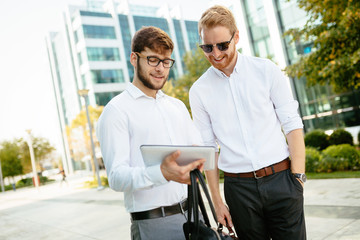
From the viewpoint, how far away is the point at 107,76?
49156 mm

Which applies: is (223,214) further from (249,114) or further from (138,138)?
(138,138)

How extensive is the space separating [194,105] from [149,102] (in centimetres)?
58

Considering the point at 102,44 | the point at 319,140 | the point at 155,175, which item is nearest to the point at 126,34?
the point at 102,44

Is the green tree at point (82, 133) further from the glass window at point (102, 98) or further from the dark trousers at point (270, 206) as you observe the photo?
the dark trousers at point (270, 206)

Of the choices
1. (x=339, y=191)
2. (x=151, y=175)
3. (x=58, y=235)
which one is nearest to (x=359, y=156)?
(x=339, y=191)

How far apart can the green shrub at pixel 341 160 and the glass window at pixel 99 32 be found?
44279mm

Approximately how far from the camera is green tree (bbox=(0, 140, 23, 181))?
46.8 m

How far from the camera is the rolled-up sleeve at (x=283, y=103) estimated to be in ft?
7.61

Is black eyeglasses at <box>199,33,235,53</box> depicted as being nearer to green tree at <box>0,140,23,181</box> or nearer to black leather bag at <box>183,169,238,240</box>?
black leather bag at <box>183,169,238,240</box>

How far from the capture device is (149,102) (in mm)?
2059

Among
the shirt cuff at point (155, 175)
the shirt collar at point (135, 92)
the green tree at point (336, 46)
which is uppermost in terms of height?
the green tree at point (336, 46)

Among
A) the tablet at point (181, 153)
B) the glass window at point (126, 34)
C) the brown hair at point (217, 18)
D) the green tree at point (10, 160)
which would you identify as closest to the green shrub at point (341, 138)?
the brown hair at point (217, 18)

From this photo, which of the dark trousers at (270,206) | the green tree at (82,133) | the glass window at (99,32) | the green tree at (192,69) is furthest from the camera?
the glass window at (99,32)

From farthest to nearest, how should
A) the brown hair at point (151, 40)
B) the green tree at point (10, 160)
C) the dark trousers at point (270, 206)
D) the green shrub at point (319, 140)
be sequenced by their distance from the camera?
the green tree at point (10, 160) < the green shrub at point (319, 140) < the dark trousers at point (270, 206) < the brown hair at point (151, 40)
